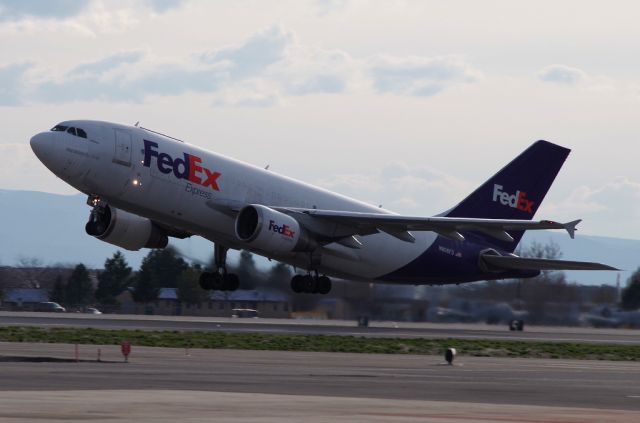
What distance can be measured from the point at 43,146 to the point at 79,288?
207 ft

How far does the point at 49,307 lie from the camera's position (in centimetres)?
10431

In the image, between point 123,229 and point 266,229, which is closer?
point 266,229

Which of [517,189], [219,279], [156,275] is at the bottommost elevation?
[219,279]

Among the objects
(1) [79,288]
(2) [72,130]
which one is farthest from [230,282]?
(1) [79,288]

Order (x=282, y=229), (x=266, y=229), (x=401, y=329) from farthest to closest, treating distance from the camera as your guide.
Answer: (x=401, y=329) < (x=282, y=229) < (x=266, y=229)

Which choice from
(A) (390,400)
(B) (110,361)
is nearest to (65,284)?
(B) (110,361)

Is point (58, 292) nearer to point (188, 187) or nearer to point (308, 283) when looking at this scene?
point (308, 283)

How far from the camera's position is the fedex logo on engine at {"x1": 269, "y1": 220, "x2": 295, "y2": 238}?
48.2 meters

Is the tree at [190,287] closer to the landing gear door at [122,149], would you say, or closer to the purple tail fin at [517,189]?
the purple tail fin at [517,189]

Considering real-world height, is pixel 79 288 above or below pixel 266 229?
above

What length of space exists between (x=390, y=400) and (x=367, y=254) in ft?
94.5

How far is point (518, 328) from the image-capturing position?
6581cm

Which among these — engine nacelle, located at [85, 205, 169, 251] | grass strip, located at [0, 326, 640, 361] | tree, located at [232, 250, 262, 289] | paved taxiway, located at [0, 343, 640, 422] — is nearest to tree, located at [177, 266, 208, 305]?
tree, located at [232, 250, 262, 289]

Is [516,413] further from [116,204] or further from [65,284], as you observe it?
[65,284]
